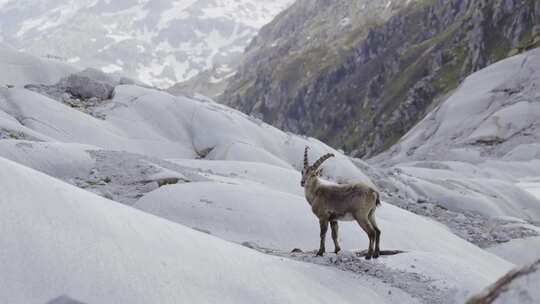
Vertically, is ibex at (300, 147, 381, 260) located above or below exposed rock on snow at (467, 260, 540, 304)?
below

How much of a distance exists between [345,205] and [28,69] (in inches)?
1502

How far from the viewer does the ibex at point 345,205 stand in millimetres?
12906

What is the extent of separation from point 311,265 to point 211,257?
118 inches

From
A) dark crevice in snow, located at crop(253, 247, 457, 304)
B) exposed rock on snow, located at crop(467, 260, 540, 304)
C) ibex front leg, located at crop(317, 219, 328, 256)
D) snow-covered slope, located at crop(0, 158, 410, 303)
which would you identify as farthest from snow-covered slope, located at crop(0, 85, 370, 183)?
exposed rock on snow, located at crop(467, 260, 540, 304)

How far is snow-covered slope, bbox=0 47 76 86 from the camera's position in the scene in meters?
43.4

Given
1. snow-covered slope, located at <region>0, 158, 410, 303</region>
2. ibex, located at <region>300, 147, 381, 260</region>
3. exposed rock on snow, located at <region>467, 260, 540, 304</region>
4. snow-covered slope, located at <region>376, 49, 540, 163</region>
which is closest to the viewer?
exposed rock on snow, located at <region>467, 260, 540, 304</region>

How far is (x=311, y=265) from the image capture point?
12.4m

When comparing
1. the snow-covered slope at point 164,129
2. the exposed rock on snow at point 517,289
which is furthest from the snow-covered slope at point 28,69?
the exposed rock on snow at point 517,289

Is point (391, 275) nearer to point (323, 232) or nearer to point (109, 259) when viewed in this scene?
point (323, 232)

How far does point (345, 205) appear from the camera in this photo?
13.1m

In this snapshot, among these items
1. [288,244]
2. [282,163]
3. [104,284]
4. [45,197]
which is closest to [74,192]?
[45,197]

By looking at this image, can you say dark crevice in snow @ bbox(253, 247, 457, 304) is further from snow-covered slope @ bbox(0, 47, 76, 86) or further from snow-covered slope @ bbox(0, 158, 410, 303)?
snow-covered slope @ bbox(0, 47, 76, 86)

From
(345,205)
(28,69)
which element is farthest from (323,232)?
(28,69)

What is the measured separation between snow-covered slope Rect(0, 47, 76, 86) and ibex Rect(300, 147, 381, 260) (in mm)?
35494
